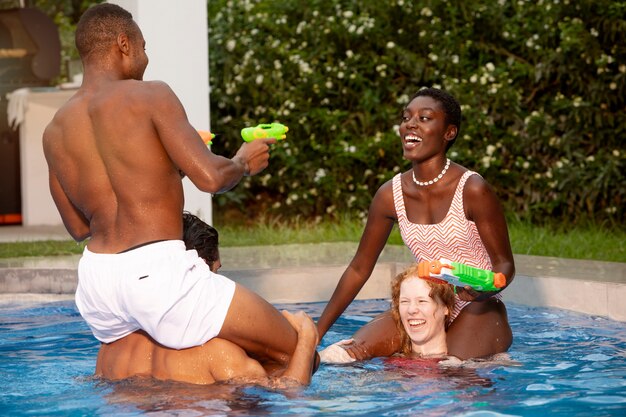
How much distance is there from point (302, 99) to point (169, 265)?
7.93 metres

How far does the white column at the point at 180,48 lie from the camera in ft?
33.2

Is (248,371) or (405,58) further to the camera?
(405,58)

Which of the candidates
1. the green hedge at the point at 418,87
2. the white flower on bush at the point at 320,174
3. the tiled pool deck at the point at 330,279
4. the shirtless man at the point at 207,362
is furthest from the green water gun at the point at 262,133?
the white flower on bush at the point at 320,174

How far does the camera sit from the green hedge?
36.4ft

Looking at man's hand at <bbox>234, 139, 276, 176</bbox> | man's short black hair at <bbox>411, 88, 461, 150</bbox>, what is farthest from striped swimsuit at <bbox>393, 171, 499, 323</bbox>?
man's hand at <bbox>234, 139, 276, 176</bbox>

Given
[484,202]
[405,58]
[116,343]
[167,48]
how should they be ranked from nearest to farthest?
1. [116,343]
2. [484,202]
3. [167,48]
4. [405,58]

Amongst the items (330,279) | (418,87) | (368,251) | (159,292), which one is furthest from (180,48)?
(159,292)

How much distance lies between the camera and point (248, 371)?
→ 4.59m

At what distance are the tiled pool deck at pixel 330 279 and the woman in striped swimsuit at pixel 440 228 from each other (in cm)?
143

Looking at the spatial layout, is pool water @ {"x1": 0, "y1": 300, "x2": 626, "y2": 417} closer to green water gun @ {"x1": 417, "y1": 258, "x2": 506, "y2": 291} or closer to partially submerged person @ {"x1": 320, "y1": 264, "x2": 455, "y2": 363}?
partially submerged person @ {"x1": 320, "y1": 264, "x2": 455, "y2": 363}

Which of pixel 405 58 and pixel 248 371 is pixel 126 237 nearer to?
pixel 248 371

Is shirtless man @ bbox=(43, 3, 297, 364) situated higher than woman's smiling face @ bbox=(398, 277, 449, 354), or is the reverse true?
shirtless man @ bbox=(43, 3, 297, 364)

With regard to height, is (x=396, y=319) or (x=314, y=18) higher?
(x=314, y=18)

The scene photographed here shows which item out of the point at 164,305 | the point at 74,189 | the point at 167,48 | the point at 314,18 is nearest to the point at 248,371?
the point at 164,305
